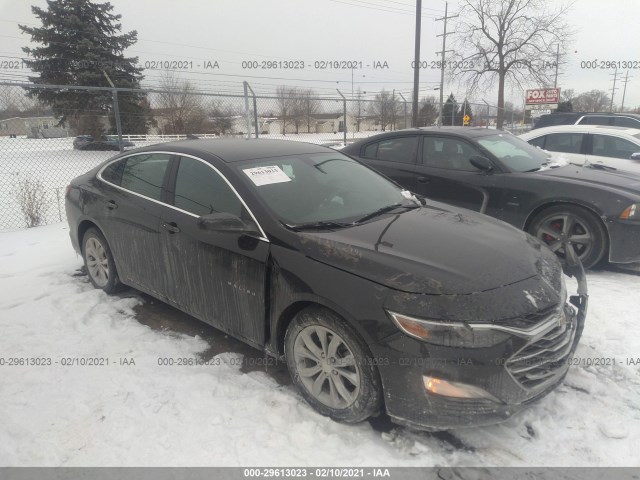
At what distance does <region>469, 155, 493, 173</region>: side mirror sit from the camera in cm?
534

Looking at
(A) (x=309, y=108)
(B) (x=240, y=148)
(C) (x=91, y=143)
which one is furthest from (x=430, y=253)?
(A) (x=309, y=108)

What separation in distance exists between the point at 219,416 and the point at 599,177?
16.0 ft

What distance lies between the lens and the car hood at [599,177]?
4.86 meters

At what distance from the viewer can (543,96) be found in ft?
114

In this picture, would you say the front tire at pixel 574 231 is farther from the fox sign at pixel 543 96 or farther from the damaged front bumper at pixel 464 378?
the fox sign at pixel 543 96

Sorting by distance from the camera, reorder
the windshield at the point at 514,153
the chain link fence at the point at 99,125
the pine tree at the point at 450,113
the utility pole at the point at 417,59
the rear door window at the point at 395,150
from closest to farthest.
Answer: the windshield at the point at 514,153 < the rear door window at the point at 395,150 < the chain link fence at the point at 99,125 < the utility pole at the point at 417,59 < the pine tree at the point at 450,113

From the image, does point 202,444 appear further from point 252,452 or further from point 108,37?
point 108,37

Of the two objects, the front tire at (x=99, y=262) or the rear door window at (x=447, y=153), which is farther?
the rear door window at (x=447, y=153)

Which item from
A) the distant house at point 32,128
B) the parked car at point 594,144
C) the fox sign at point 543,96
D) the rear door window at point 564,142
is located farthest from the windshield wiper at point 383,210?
the fox sign at point 543,96

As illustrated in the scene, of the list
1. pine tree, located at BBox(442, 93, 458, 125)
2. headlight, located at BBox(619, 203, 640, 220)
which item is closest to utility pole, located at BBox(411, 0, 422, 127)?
pine tree, located at BBox(442, 93, 458, 125)

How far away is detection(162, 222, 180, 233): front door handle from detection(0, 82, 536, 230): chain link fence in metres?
5.13

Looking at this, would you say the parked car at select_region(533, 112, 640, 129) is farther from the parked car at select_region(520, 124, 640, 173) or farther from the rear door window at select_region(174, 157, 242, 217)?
the rear door window at select_region(174, 157, 242, 217)

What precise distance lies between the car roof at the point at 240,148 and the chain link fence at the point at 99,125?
16.2 ft

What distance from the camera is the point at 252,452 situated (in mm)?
2389
